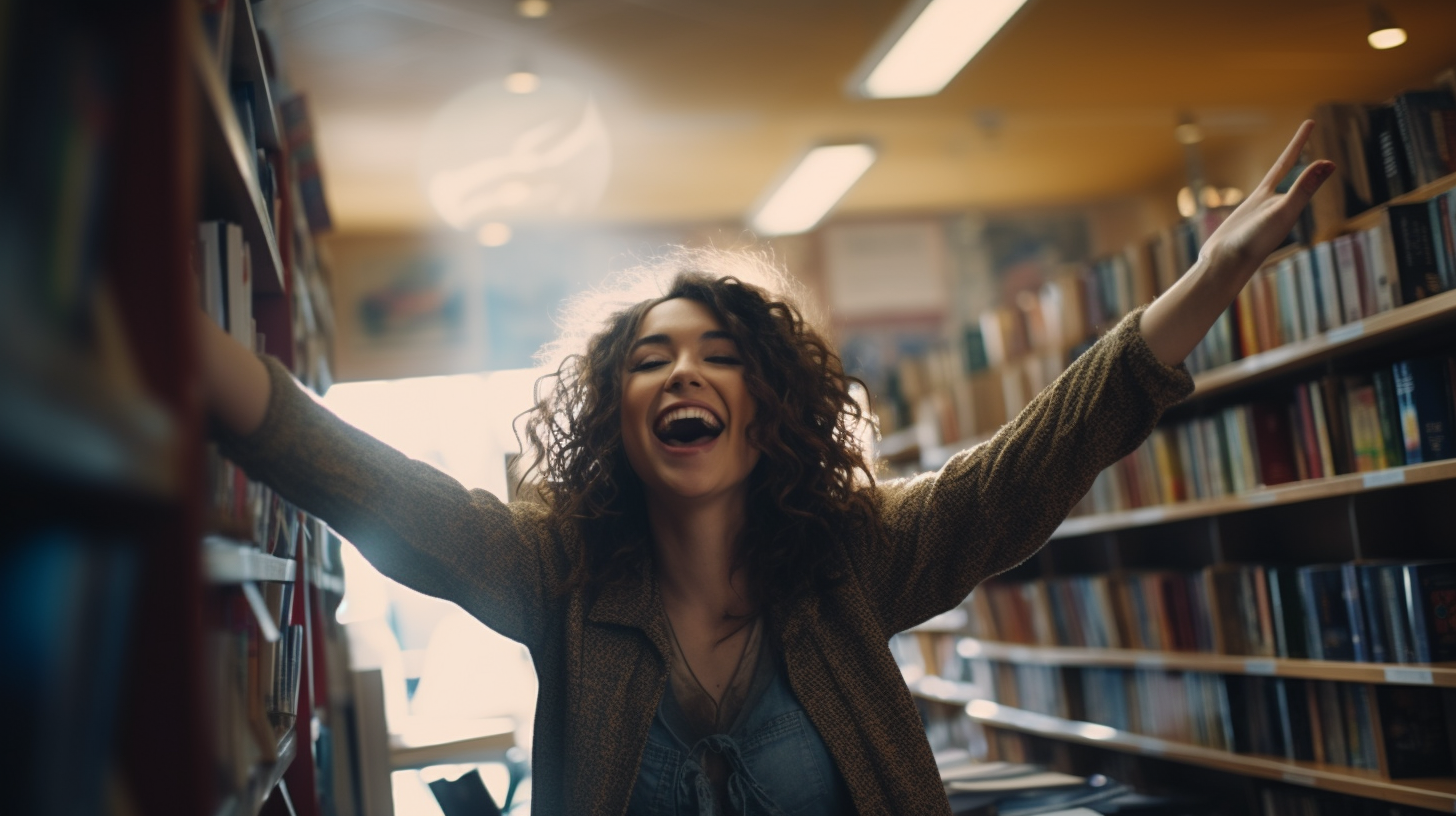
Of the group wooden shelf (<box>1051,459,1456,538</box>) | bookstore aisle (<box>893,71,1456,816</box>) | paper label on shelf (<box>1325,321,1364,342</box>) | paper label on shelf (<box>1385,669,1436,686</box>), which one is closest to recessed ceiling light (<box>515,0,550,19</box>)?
bookstore aisle (<box>893,71,1456,816</box>)

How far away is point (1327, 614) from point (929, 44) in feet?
6.87

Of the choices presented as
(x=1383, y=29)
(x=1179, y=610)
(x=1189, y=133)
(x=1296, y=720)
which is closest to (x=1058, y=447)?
(x=1296, y=720)

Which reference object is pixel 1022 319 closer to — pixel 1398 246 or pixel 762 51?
pixel 762 51

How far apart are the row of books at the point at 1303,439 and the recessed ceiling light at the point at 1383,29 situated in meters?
2.10

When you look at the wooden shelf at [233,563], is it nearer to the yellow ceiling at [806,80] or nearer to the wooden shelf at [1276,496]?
the wooden shelf at [1276,496]

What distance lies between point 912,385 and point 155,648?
4.98 m

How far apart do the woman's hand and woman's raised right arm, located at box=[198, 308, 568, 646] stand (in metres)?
0.92

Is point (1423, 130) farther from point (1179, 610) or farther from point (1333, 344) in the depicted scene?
point (1179, 610)

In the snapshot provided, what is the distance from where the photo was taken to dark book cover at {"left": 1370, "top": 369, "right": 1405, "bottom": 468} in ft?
7.79

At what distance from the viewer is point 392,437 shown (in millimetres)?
6031

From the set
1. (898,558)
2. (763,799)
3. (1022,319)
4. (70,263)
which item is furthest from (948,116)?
(70,263)

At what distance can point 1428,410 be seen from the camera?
2.29 meters

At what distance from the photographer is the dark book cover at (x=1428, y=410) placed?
2.27 m

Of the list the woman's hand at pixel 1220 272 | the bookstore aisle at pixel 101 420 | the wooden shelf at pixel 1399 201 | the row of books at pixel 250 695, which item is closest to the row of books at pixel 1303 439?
the wooden shelf at pixel 1399 201
